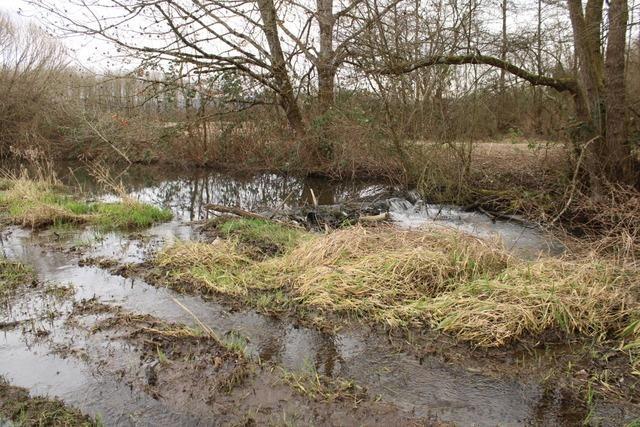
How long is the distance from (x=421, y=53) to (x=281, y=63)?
15.8 feet

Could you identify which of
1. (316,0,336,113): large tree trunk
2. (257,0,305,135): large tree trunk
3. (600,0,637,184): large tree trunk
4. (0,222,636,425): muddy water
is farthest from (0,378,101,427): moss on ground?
(257,0,305,135): large tree trunk

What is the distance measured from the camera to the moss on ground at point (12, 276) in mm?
6348

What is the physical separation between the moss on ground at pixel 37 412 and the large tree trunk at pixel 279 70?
11698mm

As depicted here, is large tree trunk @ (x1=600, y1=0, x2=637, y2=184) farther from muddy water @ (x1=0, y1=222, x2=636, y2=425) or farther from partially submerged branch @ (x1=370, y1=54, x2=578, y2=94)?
muddy water @ (x1=0, y1=222, x2=636, y2=425)

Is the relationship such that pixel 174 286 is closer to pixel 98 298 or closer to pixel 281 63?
pixel 98 298

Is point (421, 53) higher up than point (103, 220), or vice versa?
point (421, 53)

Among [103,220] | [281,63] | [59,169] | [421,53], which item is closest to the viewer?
[103,220]

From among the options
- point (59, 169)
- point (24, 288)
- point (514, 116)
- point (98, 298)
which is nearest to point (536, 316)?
point (98, 298)

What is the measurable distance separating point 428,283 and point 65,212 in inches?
306

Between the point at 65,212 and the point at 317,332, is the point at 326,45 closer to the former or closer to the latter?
the point at 65,212

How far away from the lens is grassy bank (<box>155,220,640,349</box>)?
516 cm

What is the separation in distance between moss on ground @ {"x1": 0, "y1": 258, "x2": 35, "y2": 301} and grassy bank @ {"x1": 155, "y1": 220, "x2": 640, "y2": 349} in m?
1.73

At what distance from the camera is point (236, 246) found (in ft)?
26.3

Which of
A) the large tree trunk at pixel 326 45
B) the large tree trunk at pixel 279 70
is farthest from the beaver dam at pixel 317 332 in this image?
the large tree trunk at pixel 279 70
